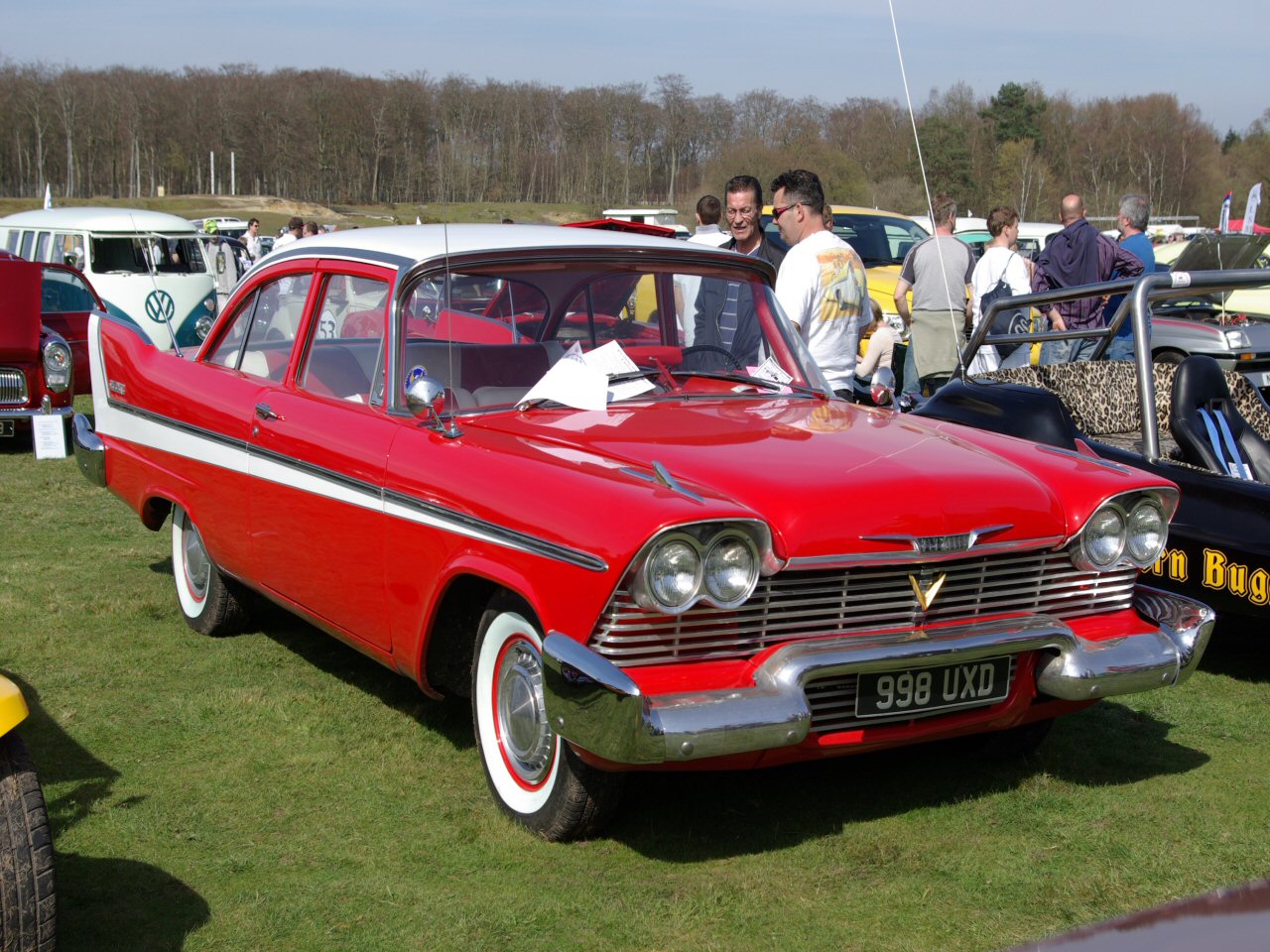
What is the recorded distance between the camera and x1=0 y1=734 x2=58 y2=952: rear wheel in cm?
289

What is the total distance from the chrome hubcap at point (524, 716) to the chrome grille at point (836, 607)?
1.36ft

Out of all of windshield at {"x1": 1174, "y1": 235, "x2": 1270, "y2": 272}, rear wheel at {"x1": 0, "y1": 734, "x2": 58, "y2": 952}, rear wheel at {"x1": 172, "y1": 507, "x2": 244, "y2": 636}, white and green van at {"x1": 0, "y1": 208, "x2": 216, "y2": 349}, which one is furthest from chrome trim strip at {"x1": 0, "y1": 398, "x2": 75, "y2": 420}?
windshield at {"x1": 1174, "y1": 235, "x2": 1270, "y2": 272}

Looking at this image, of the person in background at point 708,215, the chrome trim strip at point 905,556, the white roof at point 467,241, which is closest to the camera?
the chrome trim strip at point 905,556

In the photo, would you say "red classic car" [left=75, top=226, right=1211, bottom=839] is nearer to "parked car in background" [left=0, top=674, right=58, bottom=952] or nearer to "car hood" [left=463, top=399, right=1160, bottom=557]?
"car hood" [left=463, top=399, right=1160, bottom=557]

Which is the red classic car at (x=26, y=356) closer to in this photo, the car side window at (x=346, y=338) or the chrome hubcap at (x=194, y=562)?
the chrome hubcap at (x=194, y=562)

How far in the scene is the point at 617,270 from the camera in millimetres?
4887

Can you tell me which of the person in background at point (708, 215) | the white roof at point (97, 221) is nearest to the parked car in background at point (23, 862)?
the person in background at point (708, 215)

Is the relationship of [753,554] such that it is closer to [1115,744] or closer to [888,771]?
[888,771]

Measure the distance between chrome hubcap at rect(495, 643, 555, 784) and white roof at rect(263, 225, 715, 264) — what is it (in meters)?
1.44

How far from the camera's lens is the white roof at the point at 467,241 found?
4.70 metres

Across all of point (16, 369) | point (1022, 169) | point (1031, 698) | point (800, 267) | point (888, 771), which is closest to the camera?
point (1031, 698)

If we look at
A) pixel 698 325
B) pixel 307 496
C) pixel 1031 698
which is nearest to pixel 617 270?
pixel 698 325

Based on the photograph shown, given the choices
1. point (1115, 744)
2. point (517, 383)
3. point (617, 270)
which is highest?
point (617, 270)

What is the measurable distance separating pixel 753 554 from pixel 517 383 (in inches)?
54.3
